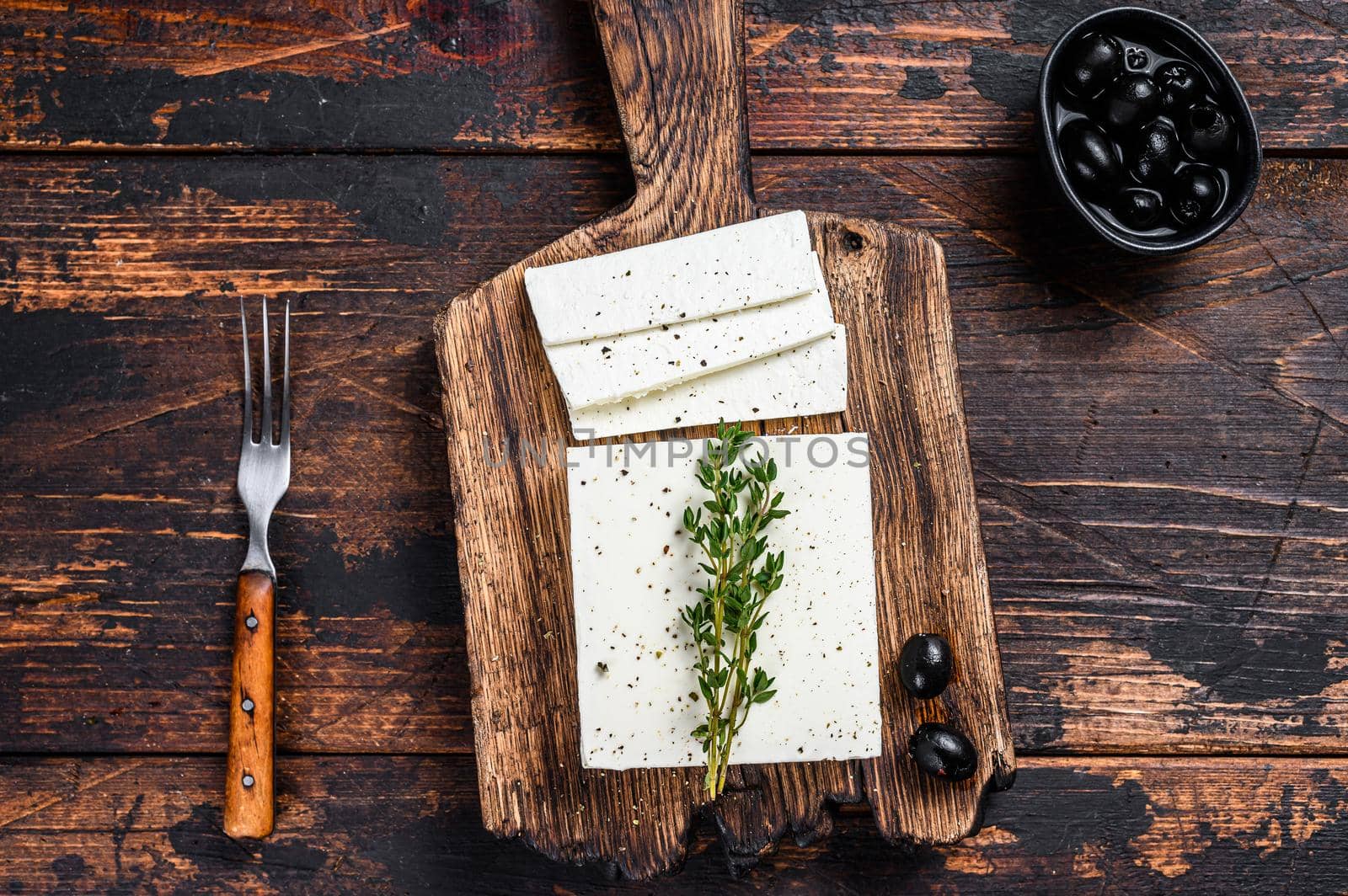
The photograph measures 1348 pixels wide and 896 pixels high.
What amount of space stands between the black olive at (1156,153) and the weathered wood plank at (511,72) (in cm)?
24

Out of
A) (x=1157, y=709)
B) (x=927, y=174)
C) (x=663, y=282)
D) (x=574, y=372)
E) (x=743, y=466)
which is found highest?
(x=927, y=174)

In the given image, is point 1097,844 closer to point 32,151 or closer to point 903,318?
point 903,318

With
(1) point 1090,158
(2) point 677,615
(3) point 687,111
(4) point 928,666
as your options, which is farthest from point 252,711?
(1) point 1090,158

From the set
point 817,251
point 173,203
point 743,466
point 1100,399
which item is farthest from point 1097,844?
point 173,203

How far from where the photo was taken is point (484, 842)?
1.58 m

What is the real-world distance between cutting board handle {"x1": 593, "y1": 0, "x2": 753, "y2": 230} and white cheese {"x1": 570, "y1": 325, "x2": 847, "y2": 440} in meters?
0.26

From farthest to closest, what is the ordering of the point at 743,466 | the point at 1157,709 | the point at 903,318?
1. the point at 1157,709
2. the point at 903,318
3. the point at 743,466

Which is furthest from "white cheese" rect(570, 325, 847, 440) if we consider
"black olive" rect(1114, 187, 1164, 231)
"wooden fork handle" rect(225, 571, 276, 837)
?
"wooden fork handle" rect(225, 571, 276, 837)

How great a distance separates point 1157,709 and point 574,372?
3.82 ft

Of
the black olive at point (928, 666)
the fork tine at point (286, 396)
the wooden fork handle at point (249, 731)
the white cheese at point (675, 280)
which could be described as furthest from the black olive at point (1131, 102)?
the wooden fork handle at point (249, 731)

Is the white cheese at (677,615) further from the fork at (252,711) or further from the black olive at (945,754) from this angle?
the fork at (252,711)

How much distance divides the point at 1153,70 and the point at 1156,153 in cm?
18

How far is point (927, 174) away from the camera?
164 centimetres

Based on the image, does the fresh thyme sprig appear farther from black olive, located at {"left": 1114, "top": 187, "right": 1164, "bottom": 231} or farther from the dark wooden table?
black olive, located at {"left": 1114, "top": 187, "right": 1164, "bottom": 231}
